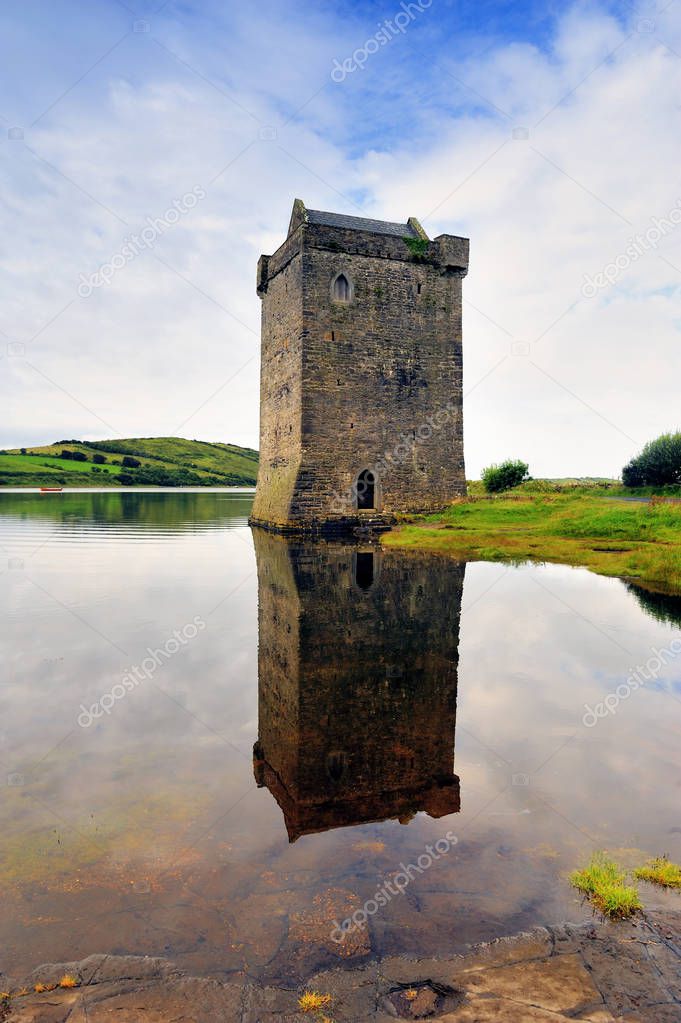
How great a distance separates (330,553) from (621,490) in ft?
82.6

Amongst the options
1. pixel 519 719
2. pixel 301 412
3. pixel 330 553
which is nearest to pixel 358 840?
pixel 519 719

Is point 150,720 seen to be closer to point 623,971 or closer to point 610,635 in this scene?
point 623,971

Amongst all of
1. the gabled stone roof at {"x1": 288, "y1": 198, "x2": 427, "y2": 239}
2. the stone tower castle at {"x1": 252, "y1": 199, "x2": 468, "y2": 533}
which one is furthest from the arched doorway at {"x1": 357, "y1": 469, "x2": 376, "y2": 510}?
the gabled stone roof at {"x1": 288, "y1": 198, "x2": 427, "y2": 239}

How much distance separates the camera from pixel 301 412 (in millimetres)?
26719

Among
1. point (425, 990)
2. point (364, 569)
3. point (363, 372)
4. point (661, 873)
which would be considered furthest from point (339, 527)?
point (425, 990)

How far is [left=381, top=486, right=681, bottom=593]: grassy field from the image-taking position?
1730 cm

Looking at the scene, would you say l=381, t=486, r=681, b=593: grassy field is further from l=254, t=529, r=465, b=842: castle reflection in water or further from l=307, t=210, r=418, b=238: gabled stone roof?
l=307, t=210, r=418, b=238: gabled stone roof

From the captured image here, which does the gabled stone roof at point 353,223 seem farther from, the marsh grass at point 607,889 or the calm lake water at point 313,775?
the marsh grass at point 607,889

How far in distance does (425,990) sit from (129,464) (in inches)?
5107

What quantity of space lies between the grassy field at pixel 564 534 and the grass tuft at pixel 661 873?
11813 millimetres

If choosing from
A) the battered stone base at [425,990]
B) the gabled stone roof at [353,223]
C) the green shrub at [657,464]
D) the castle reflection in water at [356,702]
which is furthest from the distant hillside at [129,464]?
the battered stone base at [425,990]

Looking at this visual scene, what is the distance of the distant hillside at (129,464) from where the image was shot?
10575 cm

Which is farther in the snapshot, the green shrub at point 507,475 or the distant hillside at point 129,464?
the distant hillside at point 129,464

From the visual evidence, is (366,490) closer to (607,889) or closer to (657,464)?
(657,464)
